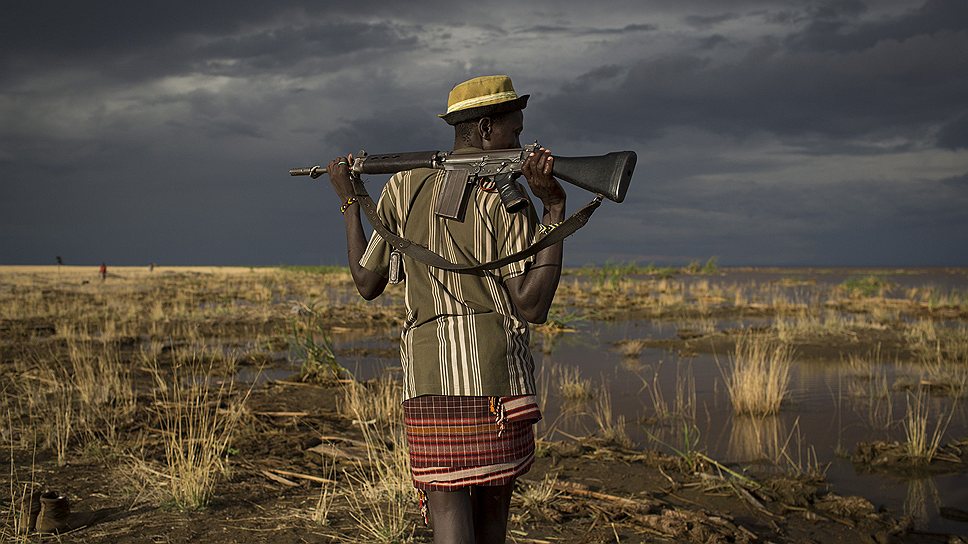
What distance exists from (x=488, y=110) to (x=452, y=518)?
4.60 feet

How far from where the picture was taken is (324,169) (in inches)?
130

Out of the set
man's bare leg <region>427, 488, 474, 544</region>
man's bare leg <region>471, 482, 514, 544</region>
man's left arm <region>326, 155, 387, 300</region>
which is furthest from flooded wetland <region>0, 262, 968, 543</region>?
man's left arm <region>326, 155, 387, 300</region>

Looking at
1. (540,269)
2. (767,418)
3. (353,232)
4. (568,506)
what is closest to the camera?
(540,269)

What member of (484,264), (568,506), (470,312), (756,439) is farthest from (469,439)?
(756,439)

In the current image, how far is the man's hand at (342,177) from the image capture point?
10.3ft

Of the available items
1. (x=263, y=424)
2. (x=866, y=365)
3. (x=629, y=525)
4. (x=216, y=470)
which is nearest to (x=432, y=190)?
(x=629, y=525)

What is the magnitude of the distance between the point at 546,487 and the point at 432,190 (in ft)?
10.8

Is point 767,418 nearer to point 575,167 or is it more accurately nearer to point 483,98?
point 575,167

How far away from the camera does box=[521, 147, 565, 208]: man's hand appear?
2.64 metres

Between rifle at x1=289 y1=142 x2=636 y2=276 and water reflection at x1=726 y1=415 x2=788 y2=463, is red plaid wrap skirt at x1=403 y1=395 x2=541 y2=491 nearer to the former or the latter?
rifle at x1=289 y1=142 x2=636 y2=276

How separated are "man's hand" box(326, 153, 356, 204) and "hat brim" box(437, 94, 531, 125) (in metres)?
0.55

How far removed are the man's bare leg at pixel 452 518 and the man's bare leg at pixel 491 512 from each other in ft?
0.35

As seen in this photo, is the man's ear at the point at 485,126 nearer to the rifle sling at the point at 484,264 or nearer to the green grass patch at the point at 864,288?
the rifle sling at the point at 484,264

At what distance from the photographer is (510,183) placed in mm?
2672
